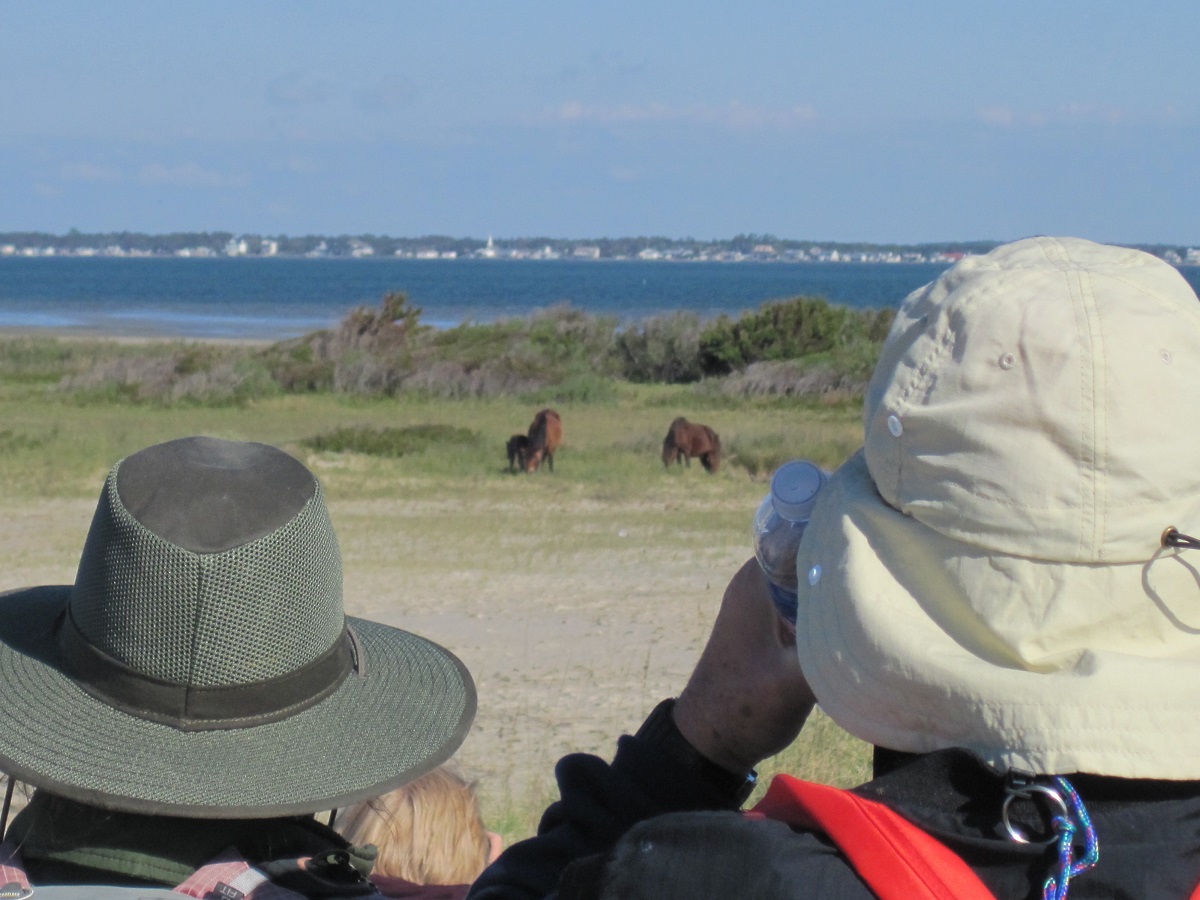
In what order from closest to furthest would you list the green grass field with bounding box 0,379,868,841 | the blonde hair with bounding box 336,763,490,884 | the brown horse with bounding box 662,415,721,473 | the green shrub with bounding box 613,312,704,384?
the blonde hair with bounding box 336,763,490,884
the green grass field with bounding box 0,379,868,841
the brown horse with bounding box 662,415,721,473
the green shrub with bounding box 613,312,704,384

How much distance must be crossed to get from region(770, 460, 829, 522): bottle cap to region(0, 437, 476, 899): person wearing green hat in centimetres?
60

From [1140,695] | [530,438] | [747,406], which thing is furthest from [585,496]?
[1140,695]

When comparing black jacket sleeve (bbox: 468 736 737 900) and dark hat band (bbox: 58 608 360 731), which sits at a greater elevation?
dark hat band (bbox: 58 608 360 731)

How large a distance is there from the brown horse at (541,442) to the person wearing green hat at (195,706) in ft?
45.4

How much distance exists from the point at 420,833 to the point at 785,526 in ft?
5.22

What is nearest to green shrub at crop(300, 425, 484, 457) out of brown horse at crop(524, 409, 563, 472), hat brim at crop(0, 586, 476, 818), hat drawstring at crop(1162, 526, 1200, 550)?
brown horse at crop(524, 409, 563, 472)

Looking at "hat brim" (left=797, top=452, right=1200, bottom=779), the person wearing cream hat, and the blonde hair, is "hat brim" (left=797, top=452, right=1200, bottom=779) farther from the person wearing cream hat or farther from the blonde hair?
the blonde hair

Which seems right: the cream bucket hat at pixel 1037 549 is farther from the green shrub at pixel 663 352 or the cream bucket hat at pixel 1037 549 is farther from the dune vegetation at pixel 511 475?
the green shrub at pixel 663 352

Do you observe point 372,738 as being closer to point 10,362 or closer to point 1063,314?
point 1063,314

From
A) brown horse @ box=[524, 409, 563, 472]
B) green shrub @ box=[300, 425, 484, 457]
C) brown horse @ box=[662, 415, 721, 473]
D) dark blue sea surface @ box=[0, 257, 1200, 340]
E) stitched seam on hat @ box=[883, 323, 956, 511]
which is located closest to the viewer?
A: stitched seam on hat @ box=[883, 323, 956, 511]

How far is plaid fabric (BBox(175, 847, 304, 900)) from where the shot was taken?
1541 mm

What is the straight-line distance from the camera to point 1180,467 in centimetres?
A: 121

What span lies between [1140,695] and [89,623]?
120 cm

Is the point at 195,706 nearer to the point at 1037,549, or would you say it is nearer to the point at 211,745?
the point at 211,745
